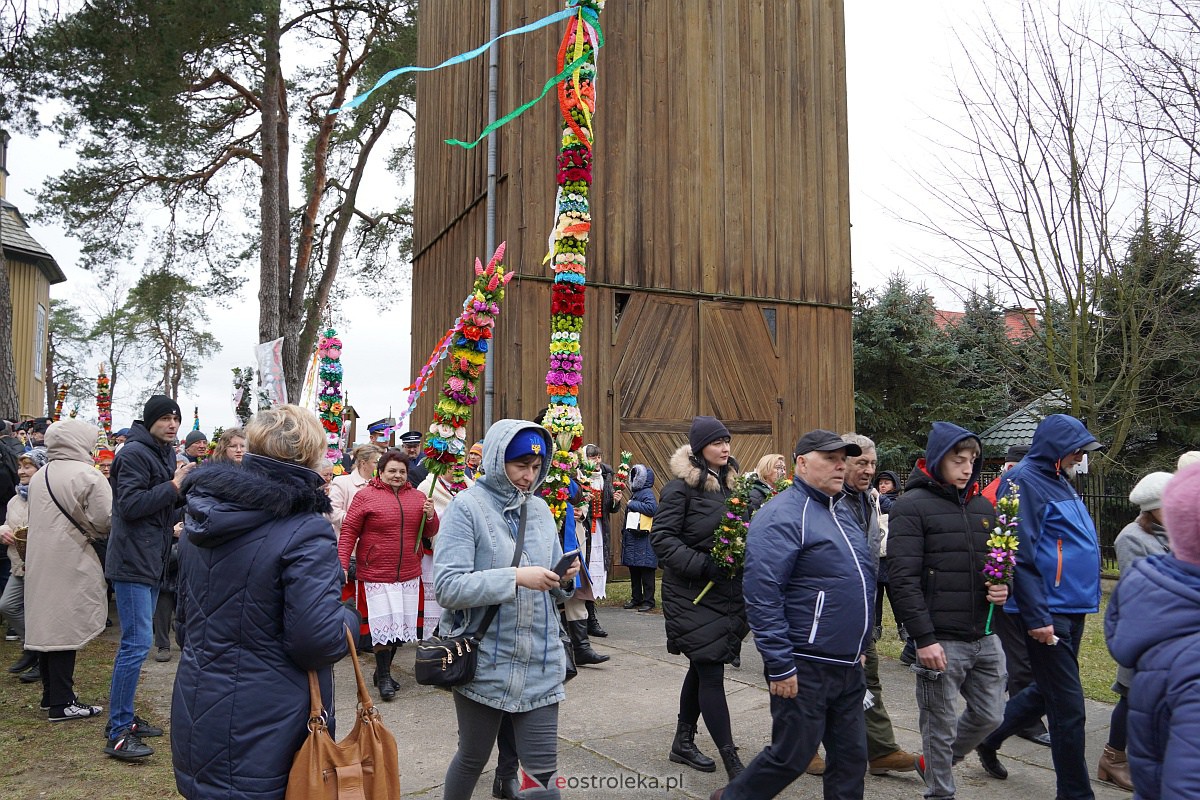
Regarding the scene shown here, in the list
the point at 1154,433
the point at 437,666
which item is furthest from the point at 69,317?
the point at 437,666

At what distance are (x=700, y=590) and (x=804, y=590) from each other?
1.10 meters

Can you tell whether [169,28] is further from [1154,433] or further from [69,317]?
[69,317]

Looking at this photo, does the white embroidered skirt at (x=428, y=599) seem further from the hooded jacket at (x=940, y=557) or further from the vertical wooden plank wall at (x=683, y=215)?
the vertical wooden plank wall at (x=683, y=215)

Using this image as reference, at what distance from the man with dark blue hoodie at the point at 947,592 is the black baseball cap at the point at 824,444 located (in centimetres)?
64

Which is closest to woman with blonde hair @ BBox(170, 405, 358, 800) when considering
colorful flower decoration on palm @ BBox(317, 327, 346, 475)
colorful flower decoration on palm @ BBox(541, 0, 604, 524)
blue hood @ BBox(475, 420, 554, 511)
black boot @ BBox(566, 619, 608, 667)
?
blue hood @ BBox(475, 420, 554, 511)

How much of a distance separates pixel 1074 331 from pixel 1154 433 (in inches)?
335

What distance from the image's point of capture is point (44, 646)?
5.87m

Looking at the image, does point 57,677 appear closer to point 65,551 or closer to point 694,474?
point 65,551

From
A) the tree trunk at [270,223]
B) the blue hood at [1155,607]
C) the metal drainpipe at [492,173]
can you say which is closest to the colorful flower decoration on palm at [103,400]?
the tree trunk at [270,223]

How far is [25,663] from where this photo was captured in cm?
772

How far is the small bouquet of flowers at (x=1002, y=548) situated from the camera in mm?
4566

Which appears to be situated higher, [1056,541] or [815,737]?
[1056,541]

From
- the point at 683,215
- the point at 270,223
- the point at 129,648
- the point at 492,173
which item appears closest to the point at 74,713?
the point at 129,648

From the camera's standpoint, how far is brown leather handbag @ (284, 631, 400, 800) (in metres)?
3.01
